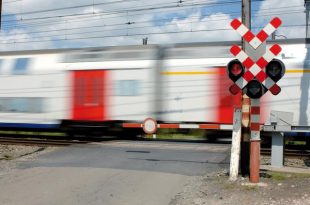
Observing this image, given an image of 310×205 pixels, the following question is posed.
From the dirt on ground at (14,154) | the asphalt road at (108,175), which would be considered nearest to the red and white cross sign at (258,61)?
the asphalt road at (108,175)

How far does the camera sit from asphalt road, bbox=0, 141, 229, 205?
792cm

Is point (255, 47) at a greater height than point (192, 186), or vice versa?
point (255, 47)

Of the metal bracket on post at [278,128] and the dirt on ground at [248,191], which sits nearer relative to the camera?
the dirt on ground at [248,191]

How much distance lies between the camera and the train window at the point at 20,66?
18938 mm

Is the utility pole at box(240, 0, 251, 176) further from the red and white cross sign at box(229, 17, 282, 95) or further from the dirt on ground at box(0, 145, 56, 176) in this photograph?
the dirt on ground at box(0, 145, 56, 176)

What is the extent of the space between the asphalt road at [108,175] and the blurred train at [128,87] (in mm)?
2070

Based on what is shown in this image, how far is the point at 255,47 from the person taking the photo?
8.58 metres

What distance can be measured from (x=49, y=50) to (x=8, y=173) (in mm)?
9333

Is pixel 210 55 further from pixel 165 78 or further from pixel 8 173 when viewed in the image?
pixel 8 173

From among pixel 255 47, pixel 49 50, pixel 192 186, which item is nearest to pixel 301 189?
pixel 192 186

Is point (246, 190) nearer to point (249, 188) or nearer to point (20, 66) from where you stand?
point (249, 188)

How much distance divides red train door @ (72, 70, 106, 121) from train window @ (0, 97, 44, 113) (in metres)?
1.62

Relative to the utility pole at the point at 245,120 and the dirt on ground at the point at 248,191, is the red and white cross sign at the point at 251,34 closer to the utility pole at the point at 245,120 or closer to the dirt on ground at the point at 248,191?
the utility pole at the point at 245,120

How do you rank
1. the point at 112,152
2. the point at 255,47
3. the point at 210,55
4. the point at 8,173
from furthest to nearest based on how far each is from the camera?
the point at 210,55 < the point at 112,152 < the point at 8,173 < the point at 255,47
